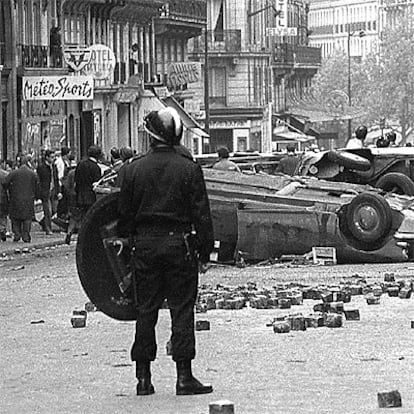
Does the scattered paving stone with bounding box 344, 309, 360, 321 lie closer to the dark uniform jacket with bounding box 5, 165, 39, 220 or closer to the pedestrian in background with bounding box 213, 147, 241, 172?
the pedestrian in background with bounding box 213, 147, 241, 172

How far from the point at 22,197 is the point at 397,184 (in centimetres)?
807

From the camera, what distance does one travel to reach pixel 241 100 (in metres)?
102

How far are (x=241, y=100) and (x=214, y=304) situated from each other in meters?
85.5

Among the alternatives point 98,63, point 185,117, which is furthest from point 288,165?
point 185,117

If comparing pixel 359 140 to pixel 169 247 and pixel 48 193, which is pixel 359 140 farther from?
pixel 169 247

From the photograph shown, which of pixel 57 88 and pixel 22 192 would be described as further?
pixel 57 88

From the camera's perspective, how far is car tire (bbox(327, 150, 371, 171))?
28.8m

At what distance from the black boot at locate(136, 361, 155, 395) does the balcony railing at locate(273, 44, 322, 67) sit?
339 ft

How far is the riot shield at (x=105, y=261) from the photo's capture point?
12273 mm

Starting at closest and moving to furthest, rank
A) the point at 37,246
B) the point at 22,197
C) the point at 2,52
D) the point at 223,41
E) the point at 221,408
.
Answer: the point at 221,408 → the point at 37,246 → the point at 22,197 → the point at 2,52 → the point at 223,41

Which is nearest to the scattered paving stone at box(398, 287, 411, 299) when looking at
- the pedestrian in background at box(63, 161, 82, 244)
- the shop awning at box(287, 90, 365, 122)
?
the pedestrian in background at box(63, 161, 82, 244)

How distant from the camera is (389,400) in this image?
1056 cm

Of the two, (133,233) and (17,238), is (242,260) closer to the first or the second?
(17,238)

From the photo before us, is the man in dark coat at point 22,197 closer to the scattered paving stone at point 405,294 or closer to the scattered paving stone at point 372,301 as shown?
the scattered paving stone at point 405,294
